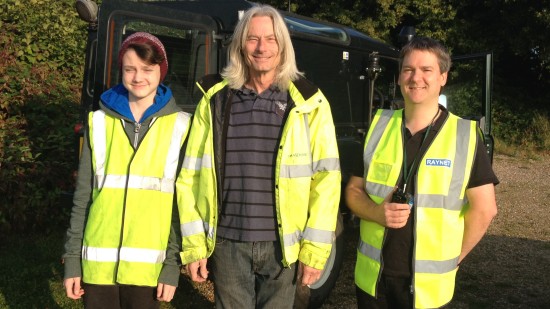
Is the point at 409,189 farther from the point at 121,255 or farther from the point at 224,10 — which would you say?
the point at 224,10

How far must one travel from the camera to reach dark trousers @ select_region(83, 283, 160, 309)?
2227 millimetres

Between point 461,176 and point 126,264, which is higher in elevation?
point 461,176

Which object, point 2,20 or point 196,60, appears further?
point 2,20

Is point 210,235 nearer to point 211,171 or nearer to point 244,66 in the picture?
point 211,171

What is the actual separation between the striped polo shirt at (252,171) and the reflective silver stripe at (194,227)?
100 mm

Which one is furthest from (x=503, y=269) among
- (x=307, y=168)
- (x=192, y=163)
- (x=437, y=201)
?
(x=192, y=163)

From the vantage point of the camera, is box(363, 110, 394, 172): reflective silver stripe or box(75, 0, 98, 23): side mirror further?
box(75, 0, 98, 23): side mirror

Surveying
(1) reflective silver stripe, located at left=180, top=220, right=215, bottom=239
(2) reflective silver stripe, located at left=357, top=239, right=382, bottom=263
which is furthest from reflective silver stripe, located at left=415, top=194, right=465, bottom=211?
(1) reflective silver stripe, located at left=180, top=220, right=215, bottom=239

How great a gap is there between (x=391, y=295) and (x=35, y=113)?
15.7 ft

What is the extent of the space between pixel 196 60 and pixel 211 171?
1.75 metres

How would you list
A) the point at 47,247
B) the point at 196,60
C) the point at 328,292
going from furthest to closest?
the point at 47,247 < the point at 328,292 < the point at 196,60

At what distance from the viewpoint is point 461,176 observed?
207 cm

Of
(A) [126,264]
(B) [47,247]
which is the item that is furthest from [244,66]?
(B) [47,247]

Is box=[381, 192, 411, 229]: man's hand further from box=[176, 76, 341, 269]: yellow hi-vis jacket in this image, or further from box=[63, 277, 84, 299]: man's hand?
box=[63, 277, 84, 299]: man's hand
